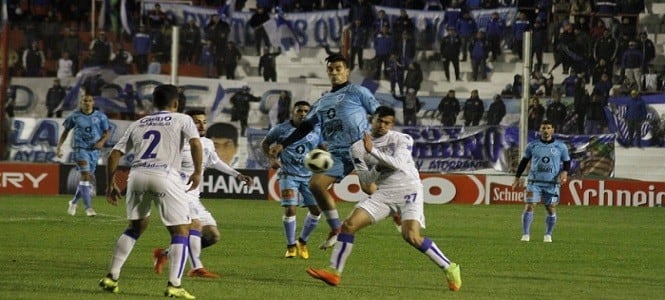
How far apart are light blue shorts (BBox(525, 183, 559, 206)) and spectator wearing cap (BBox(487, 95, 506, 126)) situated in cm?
985

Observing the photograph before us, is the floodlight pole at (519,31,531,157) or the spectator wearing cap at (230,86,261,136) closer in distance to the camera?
the floodlight pole at (519,31,531,157)

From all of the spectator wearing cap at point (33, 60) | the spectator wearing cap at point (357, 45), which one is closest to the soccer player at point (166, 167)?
the spectator wearing cap at point (357, 45)

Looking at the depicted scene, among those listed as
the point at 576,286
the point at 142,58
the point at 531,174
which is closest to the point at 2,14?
the point at 142,58

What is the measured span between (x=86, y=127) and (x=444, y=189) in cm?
1026

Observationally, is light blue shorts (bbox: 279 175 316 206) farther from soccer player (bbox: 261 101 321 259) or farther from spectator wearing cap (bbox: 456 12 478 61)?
spectator wearing cap (bbox: 456 12 478 61)

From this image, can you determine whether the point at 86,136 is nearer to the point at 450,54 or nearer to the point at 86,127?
the point at 86,127

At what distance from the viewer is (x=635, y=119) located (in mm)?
30750

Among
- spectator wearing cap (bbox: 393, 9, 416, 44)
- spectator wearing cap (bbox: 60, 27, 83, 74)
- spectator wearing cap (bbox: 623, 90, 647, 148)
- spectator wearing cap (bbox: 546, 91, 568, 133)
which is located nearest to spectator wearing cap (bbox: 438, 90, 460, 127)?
spectator wearing cap (bbox: 546, 91, 568, 133)

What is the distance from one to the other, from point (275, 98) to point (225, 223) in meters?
9.06

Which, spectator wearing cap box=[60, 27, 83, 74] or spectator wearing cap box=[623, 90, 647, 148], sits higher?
spectator wearing cap box=[60, 27, 83, 74]

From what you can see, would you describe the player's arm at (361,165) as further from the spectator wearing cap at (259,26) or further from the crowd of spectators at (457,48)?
the spectator wearing cap at (259,26)

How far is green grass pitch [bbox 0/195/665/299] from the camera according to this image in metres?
12.3

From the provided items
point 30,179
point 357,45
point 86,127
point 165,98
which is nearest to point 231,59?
point 357,45

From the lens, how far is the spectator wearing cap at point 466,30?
33125mm
